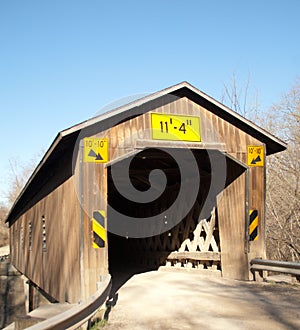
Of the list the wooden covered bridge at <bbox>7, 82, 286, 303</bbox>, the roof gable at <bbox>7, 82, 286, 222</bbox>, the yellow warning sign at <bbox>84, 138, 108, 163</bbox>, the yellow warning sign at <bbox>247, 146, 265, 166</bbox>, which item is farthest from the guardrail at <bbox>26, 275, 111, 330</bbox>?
the yellow warning sign at <bbox>247, 146, 265, 166</bbox>

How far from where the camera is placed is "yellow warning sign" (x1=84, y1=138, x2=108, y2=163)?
7.67 m

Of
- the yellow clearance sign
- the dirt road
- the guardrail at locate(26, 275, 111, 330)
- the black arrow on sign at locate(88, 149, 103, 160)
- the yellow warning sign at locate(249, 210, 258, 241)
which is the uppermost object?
the yellow clearance sign

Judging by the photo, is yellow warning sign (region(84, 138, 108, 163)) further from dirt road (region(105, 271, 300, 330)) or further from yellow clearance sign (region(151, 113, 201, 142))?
dirt road (region(105, 271, 300, 330))

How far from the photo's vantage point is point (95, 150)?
7.74 m

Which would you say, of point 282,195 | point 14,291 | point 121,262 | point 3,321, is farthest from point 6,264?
point 282,195

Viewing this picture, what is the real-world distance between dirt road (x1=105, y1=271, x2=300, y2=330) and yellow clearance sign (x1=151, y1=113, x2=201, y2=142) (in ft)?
9.87

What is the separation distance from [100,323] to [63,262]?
11.8ft

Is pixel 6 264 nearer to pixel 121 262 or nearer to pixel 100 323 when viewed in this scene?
pixel 121 262

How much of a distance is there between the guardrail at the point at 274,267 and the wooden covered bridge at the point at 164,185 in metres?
0.19

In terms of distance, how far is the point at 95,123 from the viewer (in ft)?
25.2

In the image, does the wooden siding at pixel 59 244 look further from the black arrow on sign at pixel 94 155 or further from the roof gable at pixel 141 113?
the black arrow on sign at pixel 94 155

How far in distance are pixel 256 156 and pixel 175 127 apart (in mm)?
2030

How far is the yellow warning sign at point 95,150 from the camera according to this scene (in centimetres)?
767

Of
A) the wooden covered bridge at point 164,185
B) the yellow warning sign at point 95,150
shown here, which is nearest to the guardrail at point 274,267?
the wooden covered bridge at point 164,185
